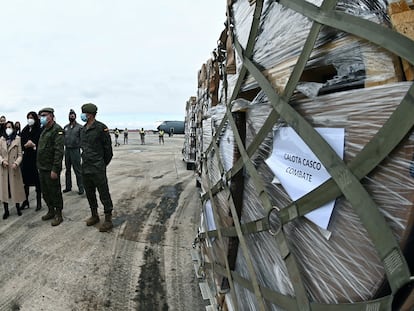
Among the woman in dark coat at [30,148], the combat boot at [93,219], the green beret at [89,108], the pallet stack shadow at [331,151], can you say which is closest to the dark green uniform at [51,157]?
the combat boot at [93,219]

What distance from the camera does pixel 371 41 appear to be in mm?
725

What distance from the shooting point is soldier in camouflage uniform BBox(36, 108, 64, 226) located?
13.1ft

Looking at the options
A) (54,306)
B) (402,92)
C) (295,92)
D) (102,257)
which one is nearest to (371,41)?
(402,92)

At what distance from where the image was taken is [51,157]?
4090 mm

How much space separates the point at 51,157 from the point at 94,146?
0.73m

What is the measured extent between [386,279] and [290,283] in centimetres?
40

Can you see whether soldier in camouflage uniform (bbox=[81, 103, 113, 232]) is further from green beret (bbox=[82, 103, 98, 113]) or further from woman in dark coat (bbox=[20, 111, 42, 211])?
woman in dark coat (bbox=[20, 111, 42, 211])

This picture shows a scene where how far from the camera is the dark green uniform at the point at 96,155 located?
152 inches

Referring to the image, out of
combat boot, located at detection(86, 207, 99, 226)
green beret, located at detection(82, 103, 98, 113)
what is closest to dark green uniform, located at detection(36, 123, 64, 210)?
combat boot, located at detection(86, 207, 99, 226)

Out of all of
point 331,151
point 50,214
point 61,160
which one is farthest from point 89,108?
point 331,151

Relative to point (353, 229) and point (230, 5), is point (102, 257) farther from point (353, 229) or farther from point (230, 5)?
point (353, 229)

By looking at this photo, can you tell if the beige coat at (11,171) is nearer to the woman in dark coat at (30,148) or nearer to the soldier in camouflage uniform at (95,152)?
the woman in dark coat at (30,148)

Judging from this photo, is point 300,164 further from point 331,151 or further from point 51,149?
point 51,149

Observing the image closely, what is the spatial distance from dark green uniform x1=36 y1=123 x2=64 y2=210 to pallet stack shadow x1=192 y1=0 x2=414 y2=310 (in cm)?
331
